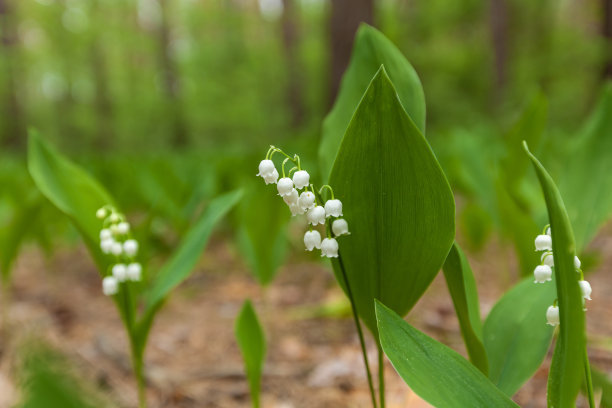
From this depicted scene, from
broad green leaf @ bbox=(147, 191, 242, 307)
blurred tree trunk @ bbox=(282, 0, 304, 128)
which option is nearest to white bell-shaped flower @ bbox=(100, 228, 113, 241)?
broad green leaf @ bbox=(147, 191, 242, 307)

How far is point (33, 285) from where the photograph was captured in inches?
94.6

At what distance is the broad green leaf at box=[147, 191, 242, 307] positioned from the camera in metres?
0.97

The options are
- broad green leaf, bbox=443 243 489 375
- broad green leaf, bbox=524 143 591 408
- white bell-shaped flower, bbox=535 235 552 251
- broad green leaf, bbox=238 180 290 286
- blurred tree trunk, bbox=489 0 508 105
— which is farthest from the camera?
blurred tree trunk, bbox=489 0 508 105

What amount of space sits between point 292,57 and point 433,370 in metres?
15.6


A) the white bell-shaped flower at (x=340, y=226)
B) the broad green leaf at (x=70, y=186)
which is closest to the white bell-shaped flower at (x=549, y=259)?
the white bell-shaped flower at (x=340, y=226)

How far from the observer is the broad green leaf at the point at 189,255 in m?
0.97

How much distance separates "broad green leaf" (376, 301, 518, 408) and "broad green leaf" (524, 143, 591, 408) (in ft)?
0.24

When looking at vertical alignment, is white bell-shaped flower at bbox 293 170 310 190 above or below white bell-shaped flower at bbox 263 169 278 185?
below

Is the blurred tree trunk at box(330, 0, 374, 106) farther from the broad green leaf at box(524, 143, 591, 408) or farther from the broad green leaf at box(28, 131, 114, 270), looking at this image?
the broad green leaf at box(524, 143, 591, 408)

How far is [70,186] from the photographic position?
112 cm

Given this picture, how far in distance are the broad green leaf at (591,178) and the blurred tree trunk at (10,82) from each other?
978 cm

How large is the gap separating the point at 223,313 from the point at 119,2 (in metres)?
12.8

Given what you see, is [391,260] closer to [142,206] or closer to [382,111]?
[382,111]

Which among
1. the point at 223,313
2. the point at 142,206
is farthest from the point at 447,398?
the point at 142,206
